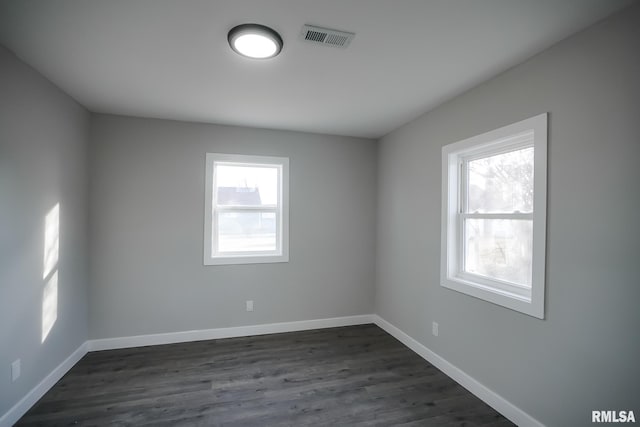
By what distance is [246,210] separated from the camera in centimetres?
386

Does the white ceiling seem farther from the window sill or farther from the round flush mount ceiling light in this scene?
the window sill

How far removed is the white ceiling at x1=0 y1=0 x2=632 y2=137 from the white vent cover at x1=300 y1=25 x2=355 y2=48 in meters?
0.05

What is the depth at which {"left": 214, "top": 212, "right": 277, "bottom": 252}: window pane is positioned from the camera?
380cm

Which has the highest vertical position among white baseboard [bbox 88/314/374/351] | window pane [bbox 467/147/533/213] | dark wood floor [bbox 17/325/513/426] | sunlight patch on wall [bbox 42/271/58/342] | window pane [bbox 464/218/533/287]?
window pane [bbox 467/147/533/213]

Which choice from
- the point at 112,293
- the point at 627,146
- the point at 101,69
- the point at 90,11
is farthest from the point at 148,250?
the point at 627,146

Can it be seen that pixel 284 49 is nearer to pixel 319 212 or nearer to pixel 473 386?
pixel 319 212

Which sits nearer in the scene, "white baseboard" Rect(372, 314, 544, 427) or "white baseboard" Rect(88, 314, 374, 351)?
"white baseboard" Rect(372, 314, 544, 427)

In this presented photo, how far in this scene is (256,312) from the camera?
3.82 m

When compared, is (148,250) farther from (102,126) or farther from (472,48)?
(472,48)

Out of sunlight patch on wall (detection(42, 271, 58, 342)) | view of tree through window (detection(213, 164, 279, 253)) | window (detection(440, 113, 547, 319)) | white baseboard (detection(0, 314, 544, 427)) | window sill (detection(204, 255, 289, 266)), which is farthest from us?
view of tree through window (detection(213, 164, 279, 253))

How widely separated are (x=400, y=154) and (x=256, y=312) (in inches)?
104

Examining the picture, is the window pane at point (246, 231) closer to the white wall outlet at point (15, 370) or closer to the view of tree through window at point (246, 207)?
the view of tree through window at point (246, 207)

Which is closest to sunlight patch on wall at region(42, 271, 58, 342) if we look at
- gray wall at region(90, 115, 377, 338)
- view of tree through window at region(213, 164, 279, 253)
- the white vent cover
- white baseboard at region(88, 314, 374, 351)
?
gray wall at region(90, 115, 377, 338)

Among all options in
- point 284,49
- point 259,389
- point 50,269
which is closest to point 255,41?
point 284,49
